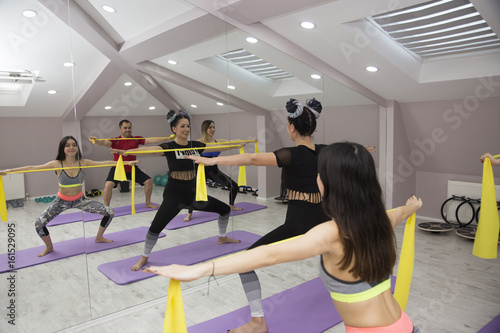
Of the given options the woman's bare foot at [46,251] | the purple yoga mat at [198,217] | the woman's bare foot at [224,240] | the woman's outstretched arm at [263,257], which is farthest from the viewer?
the woman's bare foot at [224,240]

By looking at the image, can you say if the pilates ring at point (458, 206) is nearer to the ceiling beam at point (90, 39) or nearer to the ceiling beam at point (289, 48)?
the ceiling beam at point (289, 48)

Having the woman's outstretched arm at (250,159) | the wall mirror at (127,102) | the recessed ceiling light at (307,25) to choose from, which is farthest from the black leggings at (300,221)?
the recessed ceiling light at (307,25)

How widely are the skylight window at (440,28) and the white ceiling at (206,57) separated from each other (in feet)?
0.45

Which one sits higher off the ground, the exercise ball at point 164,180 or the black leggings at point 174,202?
the exercise ball at point 164,180

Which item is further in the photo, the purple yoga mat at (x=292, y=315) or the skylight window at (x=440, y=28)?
the skylight window at (x=440, y=28)

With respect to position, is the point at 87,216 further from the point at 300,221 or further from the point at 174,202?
the point at 300,221

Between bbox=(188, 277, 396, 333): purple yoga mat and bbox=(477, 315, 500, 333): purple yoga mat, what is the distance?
2.93ft

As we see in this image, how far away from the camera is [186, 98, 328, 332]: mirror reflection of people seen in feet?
7.79

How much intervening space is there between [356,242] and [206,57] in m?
2.86

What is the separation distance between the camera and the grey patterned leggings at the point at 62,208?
246 cm

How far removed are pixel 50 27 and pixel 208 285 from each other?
228 cm

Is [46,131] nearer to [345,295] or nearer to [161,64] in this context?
[161,64]

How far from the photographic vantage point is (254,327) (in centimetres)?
239

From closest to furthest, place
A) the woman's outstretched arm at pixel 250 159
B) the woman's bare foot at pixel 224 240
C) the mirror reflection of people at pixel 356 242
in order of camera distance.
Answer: the mirror reflection of people at pixel 356 242
the woman's outstretched arm at pixel 250 159
the woman's bare foot at pixel 224 240
